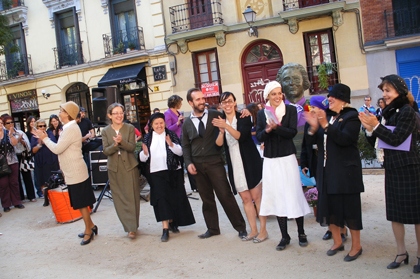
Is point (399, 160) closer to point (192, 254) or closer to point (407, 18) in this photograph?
point (192, 254)

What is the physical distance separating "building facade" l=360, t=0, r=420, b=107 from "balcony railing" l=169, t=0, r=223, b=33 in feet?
18.5

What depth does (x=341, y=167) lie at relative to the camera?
4477mm

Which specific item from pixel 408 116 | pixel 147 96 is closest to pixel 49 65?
pixel 147 96

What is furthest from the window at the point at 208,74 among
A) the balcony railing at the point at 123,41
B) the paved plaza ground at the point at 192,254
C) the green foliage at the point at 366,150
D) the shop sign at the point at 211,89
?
the paved plaza ground at the point at 192,254

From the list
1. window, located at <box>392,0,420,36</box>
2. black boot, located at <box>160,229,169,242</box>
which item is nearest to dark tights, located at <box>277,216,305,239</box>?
black boot, located at <box>160,229,169,242</box>

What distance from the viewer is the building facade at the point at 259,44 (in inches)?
637

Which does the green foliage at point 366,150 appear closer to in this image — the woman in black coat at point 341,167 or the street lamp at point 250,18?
the woman in black coat at point 341,167

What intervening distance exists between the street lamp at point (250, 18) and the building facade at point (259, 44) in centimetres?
4

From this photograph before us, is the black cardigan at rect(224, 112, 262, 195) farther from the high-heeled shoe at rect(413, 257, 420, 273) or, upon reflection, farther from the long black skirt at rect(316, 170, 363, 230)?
the high-heeled shoe at rect(413, 257, 420, 273)

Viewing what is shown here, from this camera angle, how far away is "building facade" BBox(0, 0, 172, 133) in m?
19.0

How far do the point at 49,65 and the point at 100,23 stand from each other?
3.64 m

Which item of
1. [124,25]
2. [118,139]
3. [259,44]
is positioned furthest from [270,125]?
[124,25]

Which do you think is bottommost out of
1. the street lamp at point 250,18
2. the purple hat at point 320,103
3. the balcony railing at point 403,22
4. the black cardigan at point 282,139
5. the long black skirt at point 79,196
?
the long black skirt at point 79,196

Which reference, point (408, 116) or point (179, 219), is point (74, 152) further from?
point (408, 116)
